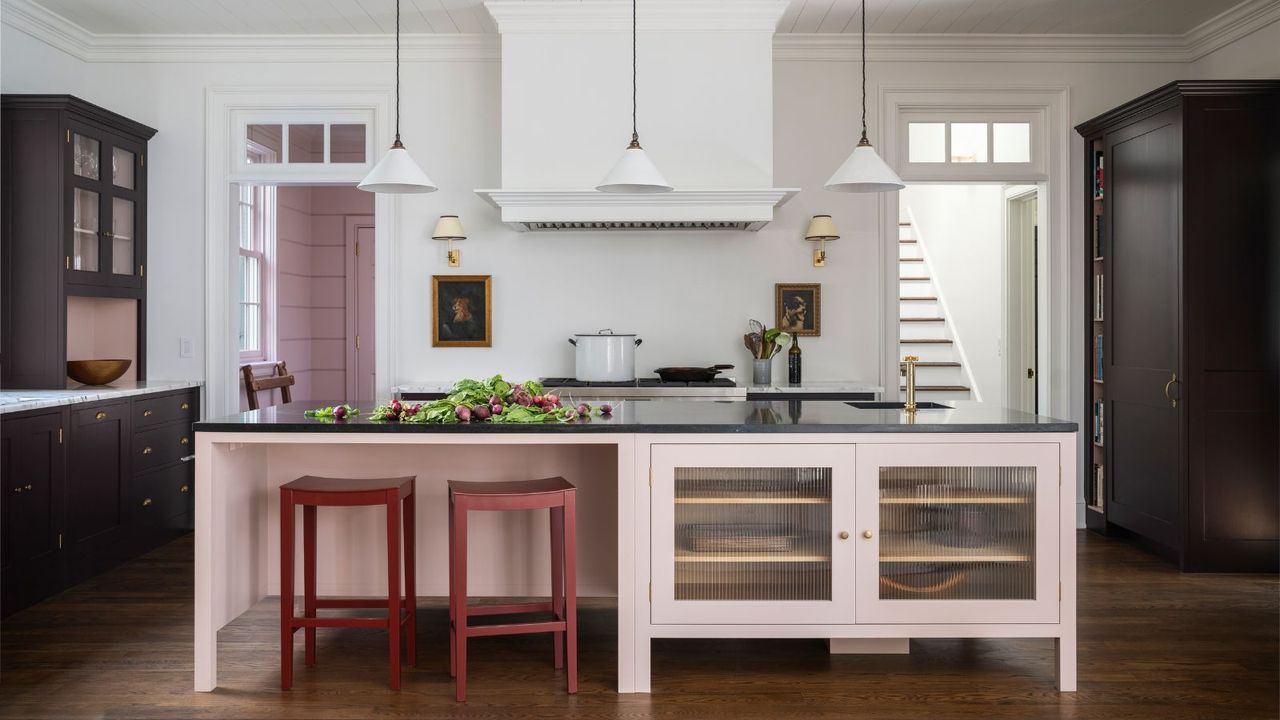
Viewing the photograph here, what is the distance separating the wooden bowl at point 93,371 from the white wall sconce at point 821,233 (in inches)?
151

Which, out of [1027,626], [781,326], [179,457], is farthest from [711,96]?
[179,457]

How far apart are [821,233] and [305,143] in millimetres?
3158

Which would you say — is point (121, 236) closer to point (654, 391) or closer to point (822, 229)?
point (654, 391)

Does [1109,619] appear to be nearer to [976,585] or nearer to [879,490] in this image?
[976,585]

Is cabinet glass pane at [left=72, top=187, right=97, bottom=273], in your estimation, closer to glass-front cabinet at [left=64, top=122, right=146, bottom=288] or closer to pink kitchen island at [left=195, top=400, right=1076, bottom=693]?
glass-front cabinet at [left=64, top=122, right=146, bottom=288]

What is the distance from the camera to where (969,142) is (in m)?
5.48

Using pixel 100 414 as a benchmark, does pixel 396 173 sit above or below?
above

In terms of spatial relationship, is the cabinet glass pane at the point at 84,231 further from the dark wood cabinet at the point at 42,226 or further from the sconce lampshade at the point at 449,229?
the sconce lampshade at the point at 449,229

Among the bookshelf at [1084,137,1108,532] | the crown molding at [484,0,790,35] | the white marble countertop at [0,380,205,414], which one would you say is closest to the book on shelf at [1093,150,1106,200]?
the bookshelf at [1084,137,1108,532]

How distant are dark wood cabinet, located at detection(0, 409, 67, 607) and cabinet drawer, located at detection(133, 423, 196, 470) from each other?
58 centimetres

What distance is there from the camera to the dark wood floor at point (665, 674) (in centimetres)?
274

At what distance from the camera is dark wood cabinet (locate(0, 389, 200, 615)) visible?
12.1 ft

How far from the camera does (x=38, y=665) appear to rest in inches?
121

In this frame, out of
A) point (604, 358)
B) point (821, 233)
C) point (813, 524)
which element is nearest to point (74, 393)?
point (604, 358)
